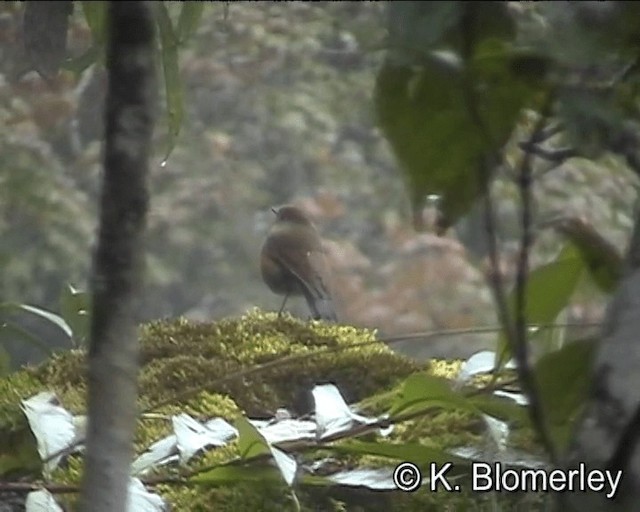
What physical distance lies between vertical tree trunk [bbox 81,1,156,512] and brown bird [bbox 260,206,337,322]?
171 centimetres

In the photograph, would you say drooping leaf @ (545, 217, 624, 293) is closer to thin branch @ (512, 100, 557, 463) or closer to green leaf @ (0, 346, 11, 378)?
thin branch @ (512, 100, 557, 463)

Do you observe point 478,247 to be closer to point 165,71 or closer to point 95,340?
point 165,71

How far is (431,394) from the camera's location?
2.58 feet

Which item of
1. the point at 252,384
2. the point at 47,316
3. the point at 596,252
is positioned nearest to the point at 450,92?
the point at 596,252

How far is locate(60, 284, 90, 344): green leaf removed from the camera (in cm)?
123

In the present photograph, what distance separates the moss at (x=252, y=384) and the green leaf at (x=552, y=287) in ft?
0.52

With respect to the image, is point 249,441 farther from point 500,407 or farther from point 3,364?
point 3,364

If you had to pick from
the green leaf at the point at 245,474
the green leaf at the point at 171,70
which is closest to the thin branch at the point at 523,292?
the green leaf at the point at 171,70

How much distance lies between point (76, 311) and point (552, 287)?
668mm

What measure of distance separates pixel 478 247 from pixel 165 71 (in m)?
0.31

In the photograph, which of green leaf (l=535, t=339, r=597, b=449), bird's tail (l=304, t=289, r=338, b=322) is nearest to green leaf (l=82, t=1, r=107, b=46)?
green leaf (l=535, t=339, r=597, b=449)

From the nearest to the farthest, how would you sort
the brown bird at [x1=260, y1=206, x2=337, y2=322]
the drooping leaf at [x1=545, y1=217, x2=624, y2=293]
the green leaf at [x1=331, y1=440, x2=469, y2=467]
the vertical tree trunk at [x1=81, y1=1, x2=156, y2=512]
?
the vertical tree trunk at [x1=81, y1=1, x2=156, y2=512]
the drooping leaf at [x1=545, y1=217, x2=624, y2=293]
the green leaf at [x1=331, y1=440, x2=469, y2=467]
the brown bird at [x1=260, y1=206, x2=337, y2=322]

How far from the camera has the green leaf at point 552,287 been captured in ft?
2.28

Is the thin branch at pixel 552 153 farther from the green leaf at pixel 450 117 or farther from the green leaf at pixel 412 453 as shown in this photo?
the green leaf at pixel 412 453
